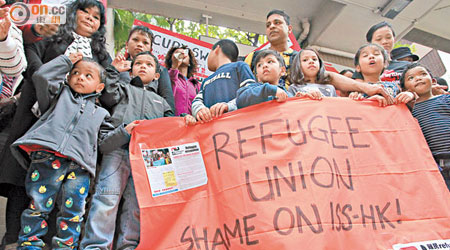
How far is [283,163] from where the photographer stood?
2156 mm

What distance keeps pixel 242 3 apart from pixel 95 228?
525 centimetres

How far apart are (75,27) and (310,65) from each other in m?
2.22

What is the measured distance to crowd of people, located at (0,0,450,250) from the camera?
7.38 ft

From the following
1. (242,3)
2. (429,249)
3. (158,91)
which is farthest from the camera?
(242,3)

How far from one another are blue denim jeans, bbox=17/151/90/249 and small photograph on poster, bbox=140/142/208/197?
1.54 ft

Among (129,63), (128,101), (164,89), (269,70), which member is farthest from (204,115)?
(129,63)

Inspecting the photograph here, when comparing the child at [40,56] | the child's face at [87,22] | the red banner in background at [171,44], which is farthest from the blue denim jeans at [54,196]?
the red banner in background at [171,44]

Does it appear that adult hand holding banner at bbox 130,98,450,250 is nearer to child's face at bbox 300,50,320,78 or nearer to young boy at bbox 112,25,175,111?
child's face at bbox 300,50,320,78

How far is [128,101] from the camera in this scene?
2934 millimetres

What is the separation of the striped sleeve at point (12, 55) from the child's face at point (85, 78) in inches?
14.0

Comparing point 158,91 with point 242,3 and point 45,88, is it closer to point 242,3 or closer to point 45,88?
point 45,88

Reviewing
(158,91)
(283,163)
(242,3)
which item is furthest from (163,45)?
(283,163)

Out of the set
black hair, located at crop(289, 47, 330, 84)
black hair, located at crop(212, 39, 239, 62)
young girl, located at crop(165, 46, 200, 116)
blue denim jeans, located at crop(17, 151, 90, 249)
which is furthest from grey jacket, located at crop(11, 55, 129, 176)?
black hair, located at crop(289, 47, 330, 84)

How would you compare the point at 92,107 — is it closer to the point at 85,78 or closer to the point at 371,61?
the point at 85,78
